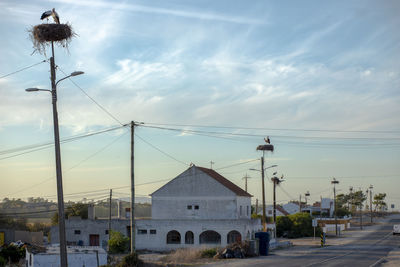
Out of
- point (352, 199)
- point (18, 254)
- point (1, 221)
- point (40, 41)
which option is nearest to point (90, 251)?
point (18, 254)

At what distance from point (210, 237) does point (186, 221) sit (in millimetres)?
3564

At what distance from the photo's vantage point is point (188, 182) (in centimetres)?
5906

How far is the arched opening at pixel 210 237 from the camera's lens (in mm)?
54406

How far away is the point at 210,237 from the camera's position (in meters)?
54.9

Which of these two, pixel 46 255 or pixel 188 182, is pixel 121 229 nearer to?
pixel 188 182

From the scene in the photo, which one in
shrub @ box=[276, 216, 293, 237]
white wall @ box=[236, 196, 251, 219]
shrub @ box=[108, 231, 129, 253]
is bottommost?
shrub @ box=[276, 216, 293, 237]

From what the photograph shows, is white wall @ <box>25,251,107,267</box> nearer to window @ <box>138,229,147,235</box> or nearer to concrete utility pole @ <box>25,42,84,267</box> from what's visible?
concrete utility pole @ <box>25,42,84,267</box>

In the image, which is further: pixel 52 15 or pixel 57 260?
pixel 57 260

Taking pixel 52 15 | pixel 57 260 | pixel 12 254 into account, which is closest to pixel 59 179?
pixel 52 15

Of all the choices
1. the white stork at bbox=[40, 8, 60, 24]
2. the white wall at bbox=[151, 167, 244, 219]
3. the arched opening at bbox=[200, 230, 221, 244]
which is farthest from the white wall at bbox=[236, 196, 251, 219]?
the white stork at bbox=[40, 8, 60, 24]

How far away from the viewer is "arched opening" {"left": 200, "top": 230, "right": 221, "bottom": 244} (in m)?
54.4

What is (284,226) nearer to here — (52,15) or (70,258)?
(70,258)

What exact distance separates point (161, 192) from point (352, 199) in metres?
134

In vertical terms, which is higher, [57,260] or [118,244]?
[57,260]
